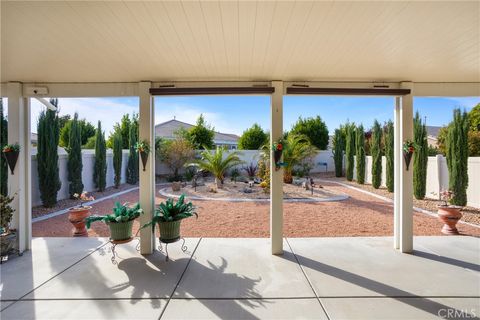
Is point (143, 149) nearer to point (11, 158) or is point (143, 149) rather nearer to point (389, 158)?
point (11, 158)

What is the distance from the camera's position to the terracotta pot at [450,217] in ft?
15.7

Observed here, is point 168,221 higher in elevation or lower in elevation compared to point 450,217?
higher

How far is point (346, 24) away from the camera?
7.75ft

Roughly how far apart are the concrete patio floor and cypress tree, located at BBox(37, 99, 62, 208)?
339 centimetres

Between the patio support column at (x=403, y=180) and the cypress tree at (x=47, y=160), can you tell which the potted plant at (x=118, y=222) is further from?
the cypress tree at (x=47, y=160)

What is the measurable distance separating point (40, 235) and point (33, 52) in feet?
12.3

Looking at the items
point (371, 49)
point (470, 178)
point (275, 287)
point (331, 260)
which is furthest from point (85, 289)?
point (470, 178)

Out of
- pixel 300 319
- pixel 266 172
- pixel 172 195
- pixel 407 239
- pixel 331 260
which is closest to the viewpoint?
pixel 300 319

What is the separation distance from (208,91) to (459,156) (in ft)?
23.5

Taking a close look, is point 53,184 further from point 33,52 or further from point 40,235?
point 33,52

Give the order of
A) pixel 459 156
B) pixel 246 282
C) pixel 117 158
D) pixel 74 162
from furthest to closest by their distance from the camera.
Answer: pixel 117 158, pixel 74 162, pixel 459 156, pixel 246 282

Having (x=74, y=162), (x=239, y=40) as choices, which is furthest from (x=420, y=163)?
(x=74, y=162)

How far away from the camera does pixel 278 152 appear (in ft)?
12.6

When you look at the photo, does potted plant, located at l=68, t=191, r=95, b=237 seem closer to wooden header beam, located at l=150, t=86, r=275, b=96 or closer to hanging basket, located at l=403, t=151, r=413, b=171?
wooden header beam, located at l=150, t=86, r=275, b=96
